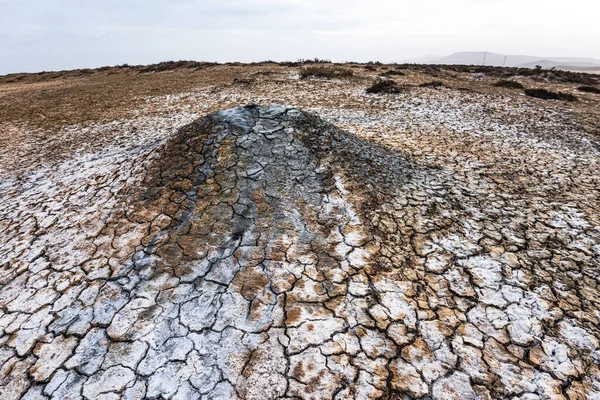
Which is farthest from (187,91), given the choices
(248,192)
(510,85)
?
(510,85)

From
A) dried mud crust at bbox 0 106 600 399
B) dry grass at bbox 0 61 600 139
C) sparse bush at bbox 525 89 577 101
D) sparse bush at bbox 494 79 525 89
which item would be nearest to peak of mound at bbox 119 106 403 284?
dried mud crust at bbox 0 106 600 399

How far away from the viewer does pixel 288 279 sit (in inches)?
168

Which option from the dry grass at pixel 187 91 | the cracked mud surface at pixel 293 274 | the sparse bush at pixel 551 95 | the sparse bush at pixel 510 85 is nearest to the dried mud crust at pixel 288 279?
the cracked mud surface at pixel 293 274

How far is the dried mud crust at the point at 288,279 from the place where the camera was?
3.32m

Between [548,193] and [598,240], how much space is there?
6.11ft

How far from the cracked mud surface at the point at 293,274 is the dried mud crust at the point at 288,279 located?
0.08 ft

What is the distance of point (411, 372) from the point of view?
10.9 feet

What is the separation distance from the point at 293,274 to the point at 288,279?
11 cm

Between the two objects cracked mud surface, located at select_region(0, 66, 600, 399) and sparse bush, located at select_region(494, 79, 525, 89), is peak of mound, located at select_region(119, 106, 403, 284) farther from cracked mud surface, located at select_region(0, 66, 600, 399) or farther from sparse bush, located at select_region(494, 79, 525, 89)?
sparse bush, located at select_region(494, 79, 525, 89)

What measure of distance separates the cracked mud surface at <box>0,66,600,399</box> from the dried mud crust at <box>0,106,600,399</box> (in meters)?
0.02

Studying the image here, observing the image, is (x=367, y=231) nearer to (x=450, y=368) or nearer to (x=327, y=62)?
(x=450, y=368)

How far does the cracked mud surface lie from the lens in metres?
3.33

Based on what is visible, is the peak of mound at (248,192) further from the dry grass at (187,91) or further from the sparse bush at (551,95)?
the sparse bush at (551,95)

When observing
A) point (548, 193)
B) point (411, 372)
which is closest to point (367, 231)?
point (411, 372)
